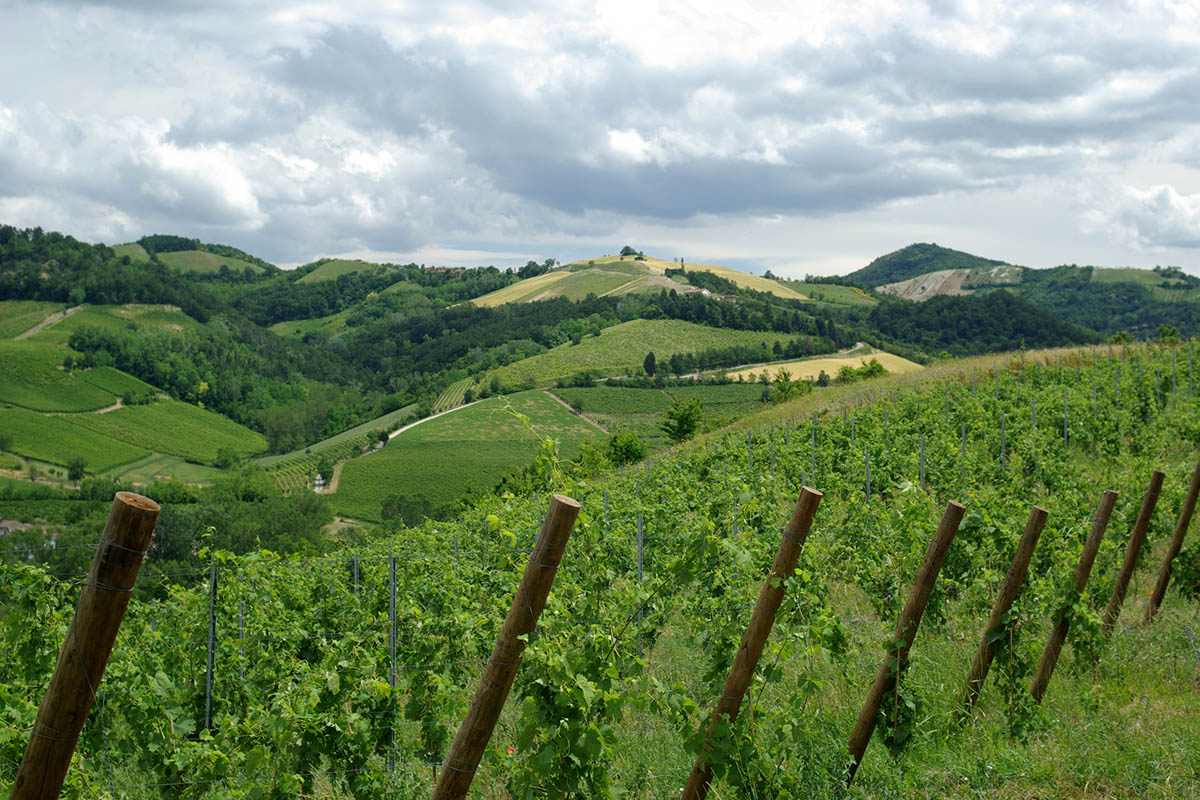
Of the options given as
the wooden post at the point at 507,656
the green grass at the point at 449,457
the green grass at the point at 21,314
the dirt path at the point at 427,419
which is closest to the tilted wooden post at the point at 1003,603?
the wooden post at the point at 507,656

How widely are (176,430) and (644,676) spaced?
11178 cm

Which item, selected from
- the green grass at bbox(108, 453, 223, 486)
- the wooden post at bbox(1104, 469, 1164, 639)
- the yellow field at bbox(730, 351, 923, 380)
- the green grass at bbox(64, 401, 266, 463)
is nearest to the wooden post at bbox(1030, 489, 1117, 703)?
the wooden post at bbox(1104, 469, 1164, 639)

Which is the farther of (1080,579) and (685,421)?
(685,421)

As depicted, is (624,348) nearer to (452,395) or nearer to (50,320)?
(452,395)

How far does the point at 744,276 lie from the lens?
147500 millimetres

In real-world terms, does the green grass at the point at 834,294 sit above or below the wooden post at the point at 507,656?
above

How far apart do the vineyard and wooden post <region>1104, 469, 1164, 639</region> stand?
17 centimetres

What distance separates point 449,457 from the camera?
72.1 meters

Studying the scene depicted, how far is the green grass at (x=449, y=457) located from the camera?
6612 centimetres

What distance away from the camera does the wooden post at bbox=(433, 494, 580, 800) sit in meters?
2.39

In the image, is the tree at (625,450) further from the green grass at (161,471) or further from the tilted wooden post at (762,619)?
the green grass at (161,471)

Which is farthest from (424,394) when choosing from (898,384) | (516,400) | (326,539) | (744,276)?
(898,384)

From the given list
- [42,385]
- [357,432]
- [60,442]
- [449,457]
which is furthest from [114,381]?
[449,457]

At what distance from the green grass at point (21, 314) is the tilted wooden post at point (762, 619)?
147 meters
